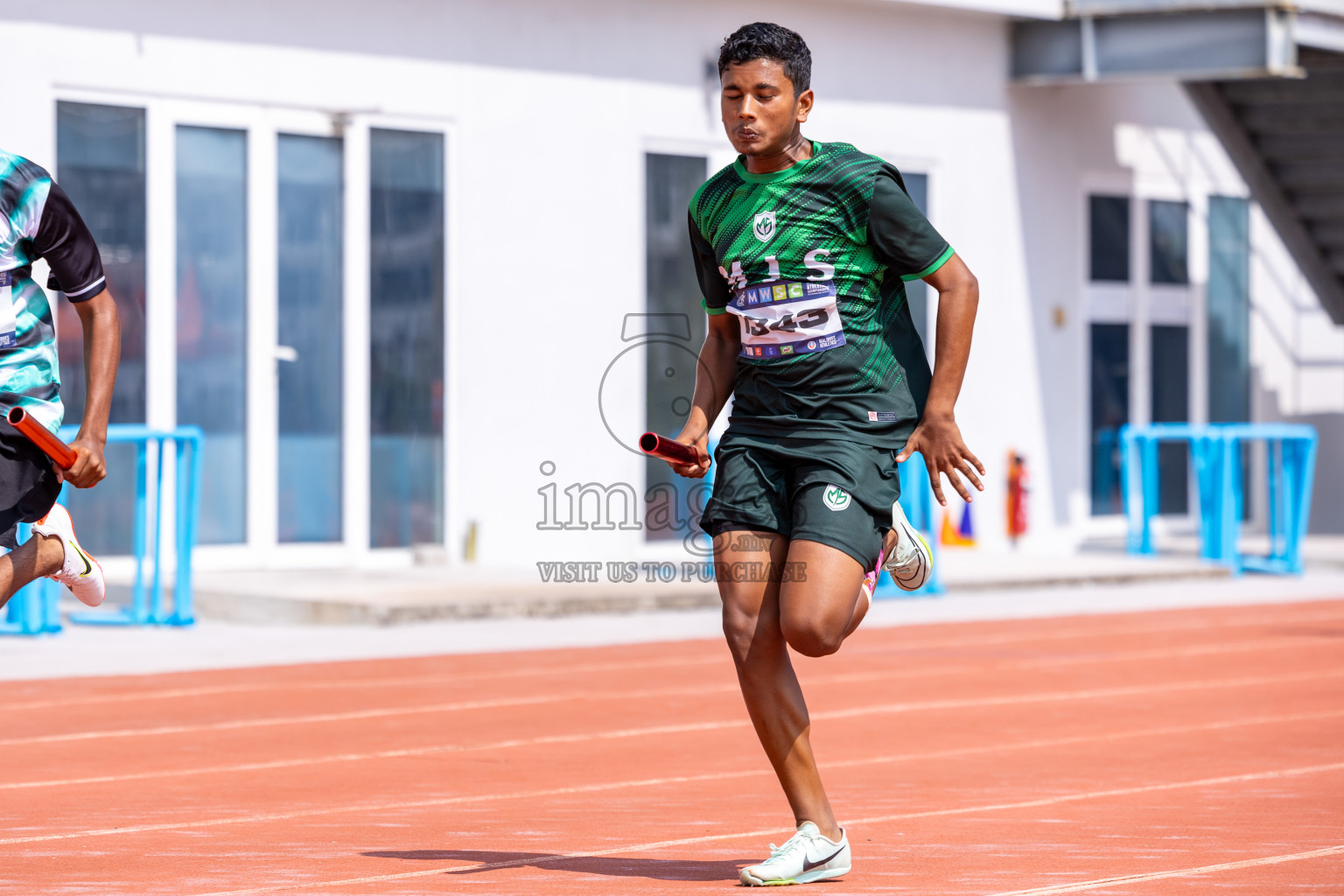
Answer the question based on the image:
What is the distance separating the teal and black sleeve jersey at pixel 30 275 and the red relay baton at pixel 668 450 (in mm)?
1624

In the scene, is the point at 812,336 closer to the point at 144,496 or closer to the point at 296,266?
the point at 144,496

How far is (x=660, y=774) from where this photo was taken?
7.29m

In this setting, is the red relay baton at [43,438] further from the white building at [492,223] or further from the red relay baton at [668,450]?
the white building at [492,223]

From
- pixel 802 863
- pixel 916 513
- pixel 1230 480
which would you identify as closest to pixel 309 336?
pixel 916 513

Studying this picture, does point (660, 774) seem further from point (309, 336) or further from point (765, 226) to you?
point (309, 336)

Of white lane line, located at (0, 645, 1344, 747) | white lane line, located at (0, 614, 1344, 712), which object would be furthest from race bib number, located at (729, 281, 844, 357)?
white lane line, located at (0, 614, 1344, 712)

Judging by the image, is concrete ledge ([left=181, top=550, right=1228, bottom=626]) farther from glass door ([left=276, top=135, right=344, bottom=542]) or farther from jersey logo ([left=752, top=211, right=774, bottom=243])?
jersey logo ([left=752, top=211, right=774, bottom=243])

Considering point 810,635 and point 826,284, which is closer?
point 810,635

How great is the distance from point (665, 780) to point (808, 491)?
225 cm

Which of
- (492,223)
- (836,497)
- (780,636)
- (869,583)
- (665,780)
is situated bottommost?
(665,780)

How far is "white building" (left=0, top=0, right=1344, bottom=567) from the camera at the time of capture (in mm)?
14367

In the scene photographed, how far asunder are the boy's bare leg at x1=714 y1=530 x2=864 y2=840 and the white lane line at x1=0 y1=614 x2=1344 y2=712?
15.5 ft

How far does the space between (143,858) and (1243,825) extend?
10.1ft

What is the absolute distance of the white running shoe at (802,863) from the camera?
5020 mm
